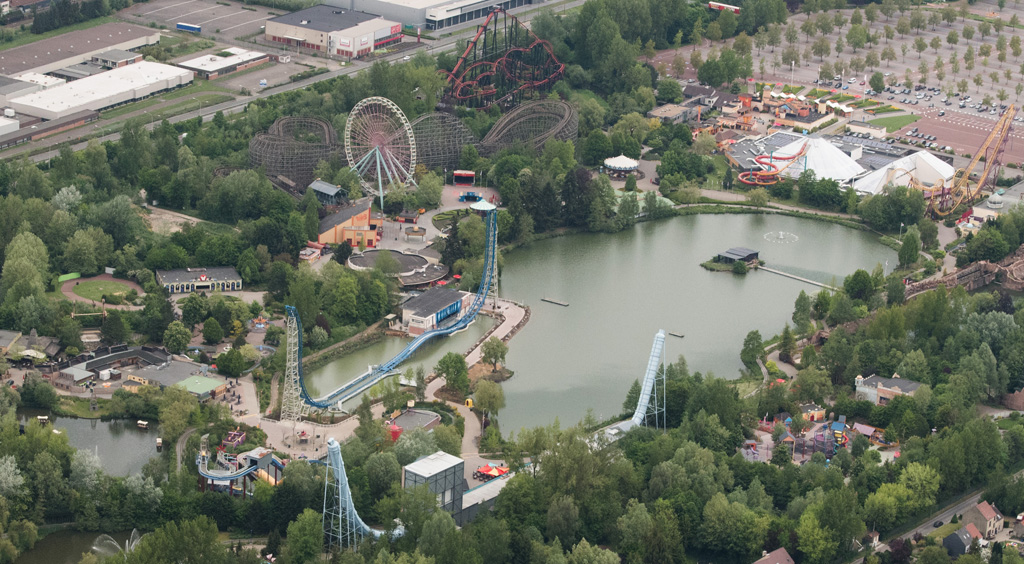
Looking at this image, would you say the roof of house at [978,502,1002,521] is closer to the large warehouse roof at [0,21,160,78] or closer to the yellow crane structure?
the yellow crane structure

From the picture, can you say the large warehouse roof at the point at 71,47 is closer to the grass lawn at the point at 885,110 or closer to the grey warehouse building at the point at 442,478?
the grass lawn at the point at 885,110

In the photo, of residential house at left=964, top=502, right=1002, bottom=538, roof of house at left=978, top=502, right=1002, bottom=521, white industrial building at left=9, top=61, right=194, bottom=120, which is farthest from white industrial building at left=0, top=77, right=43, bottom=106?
roof of house at left=978, top=502, right=1002, bottom=521

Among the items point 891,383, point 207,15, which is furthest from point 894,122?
point 207,15

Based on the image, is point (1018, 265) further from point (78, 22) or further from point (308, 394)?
point (78, 22)

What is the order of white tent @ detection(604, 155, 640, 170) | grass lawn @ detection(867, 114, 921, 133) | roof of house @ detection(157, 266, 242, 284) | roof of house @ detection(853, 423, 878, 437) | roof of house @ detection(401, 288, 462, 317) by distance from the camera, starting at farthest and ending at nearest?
grass lawn @ detection(867, 114, 921, 133)
white tent @ detection(604, 155, 640, 170)
roof of house @ detection(157, 266, 242, 284)
roof of house @ detection(401, 288, 462, 317)
roof of house @ detection(853, 423, 878, 437)

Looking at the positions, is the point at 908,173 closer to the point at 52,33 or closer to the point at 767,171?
the point at 767,171

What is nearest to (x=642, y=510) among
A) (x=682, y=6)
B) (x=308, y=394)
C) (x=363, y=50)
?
(x=308, y=394)
